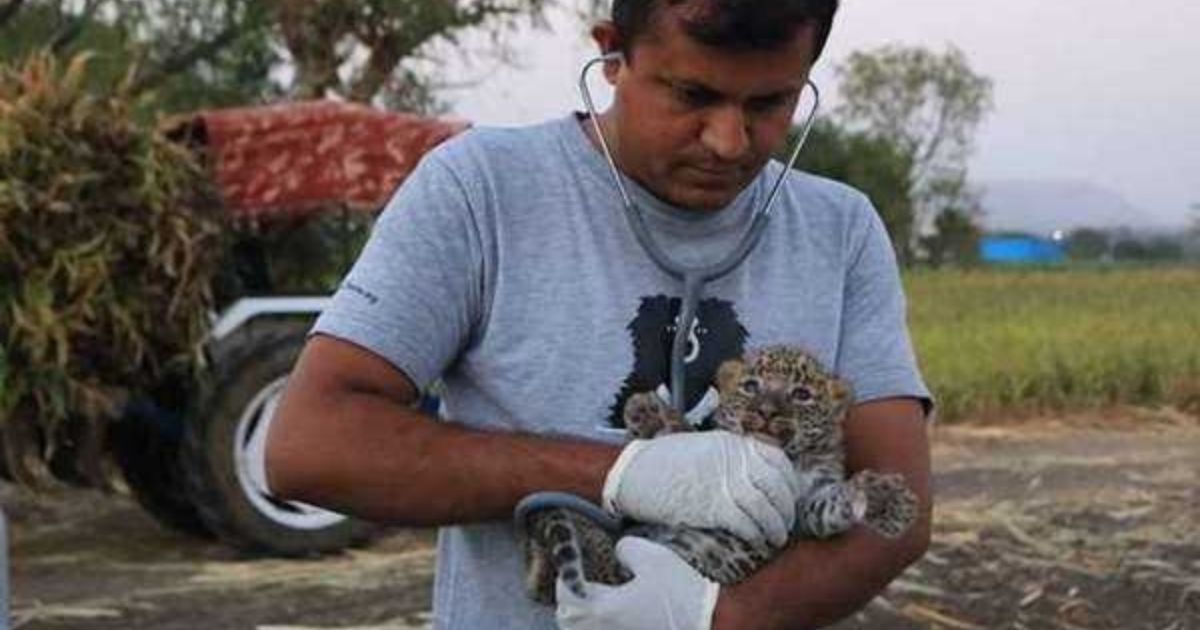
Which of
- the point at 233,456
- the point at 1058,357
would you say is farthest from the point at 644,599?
the point at 1058,357

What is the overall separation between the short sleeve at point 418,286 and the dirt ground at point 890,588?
4551mm

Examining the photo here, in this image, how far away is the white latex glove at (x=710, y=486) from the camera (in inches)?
86.0

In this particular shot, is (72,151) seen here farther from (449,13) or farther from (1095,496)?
(449,13)

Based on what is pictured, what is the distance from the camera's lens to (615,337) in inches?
94.8

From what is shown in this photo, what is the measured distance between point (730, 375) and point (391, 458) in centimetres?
37

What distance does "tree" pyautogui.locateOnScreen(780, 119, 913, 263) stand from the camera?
48375mm

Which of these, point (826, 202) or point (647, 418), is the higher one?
point (826, 202)

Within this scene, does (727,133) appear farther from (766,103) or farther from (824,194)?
(824,194)

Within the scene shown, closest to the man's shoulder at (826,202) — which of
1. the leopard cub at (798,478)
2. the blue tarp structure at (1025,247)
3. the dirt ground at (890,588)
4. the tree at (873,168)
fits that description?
the leopard cub at (798,478)

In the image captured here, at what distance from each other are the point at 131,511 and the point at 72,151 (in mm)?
2763

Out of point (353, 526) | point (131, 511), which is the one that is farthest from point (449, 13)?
point (353, 526)

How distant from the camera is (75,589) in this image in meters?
7.81

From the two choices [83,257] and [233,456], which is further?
[233,456]

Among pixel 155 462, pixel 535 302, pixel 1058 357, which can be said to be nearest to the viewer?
pixel 535 302
